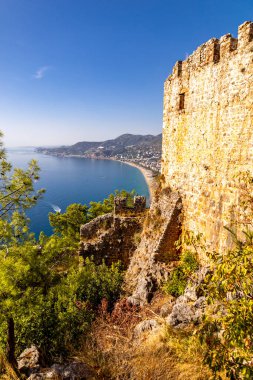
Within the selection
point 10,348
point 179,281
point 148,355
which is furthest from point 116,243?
point 148,355

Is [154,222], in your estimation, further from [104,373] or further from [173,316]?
[104,373]

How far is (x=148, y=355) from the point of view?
636cm

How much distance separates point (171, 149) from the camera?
1252 centimetres

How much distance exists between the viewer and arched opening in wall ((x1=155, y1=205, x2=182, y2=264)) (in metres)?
11.3

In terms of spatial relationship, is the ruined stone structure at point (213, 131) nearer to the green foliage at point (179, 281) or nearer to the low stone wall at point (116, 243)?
the green foliage at point (179, 281)

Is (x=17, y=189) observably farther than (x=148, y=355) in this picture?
Yes

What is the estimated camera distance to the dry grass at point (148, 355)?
18.6ft

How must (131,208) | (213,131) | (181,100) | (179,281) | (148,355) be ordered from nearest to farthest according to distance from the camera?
1. (148,355)
2. (213,131)
3. (179,281)
4. (181,100)
5. (131,208)

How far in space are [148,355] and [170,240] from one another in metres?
5.60

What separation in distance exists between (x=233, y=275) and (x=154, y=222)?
903cm

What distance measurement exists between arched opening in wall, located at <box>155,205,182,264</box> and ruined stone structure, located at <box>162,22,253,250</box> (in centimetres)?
39

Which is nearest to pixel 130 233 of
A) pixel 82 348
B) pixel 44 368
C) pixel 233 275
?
pixel 82 348

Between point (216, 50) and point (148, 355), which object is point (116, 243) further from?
point (216, 50)

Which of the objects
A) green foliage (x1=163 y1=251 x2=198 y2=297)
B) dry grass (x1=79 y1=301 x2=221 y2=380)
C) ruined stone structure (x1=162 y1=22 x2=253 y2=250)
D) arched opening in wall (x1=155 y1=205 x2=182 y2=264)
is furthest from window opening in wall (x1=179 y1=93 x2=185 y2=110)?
dry grass (x1=79 y1=301 x2=221 y2=380)
